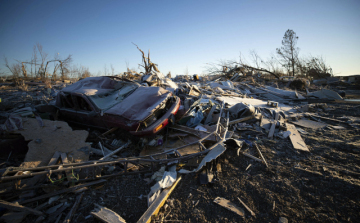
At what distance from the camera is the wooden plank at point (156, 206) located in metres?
1.92

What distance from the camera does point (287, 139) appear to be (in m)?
4.16

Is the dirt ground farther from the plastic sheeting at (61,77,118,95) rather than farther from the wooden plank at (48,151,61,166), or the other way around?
the plastic sheeting at (61,77,118,95)

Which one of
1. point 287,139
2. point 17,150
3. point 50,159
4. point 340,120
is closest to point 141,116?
point 50,159

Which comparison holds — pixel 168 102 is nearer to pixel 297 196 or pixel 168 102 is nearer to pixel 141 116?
pixel 141 116

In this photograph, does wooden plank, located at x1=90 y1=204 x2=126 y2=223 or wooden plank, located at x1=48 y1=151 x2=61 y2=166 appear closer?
wooden plank, located at x1=90 y1=204 x2=126 y2=223

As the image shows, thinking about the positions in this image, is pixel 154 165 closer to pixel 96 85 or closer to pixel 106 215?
pixel 106 215

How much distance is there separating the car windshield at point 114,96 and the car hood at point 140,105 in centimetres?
38

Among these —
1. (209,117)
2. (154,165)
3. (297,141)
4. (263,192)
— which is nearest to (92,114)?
(154,165)

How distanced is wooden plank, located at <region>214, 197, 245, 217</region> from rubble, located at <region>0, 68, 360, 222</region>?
0.05 feet

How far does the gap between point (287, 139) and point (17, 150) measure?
6821mm

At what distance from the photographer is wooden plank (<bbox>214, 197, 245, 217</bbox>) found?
208cm

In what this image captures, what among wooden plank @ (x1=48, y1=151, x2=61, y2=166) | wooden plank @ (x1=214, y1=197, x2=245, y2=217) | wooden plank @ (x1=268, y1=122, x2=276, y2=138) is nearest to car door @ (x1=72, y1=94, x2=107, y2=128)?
wooden plank @ (x1=48, y1=151, x2=61, y2=166)

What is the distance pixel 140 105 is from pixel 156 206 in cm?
258

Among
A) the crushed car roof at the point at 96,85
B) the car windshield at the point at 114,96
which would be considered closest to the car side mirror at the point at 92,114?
the car windshield at the point at 114,96
